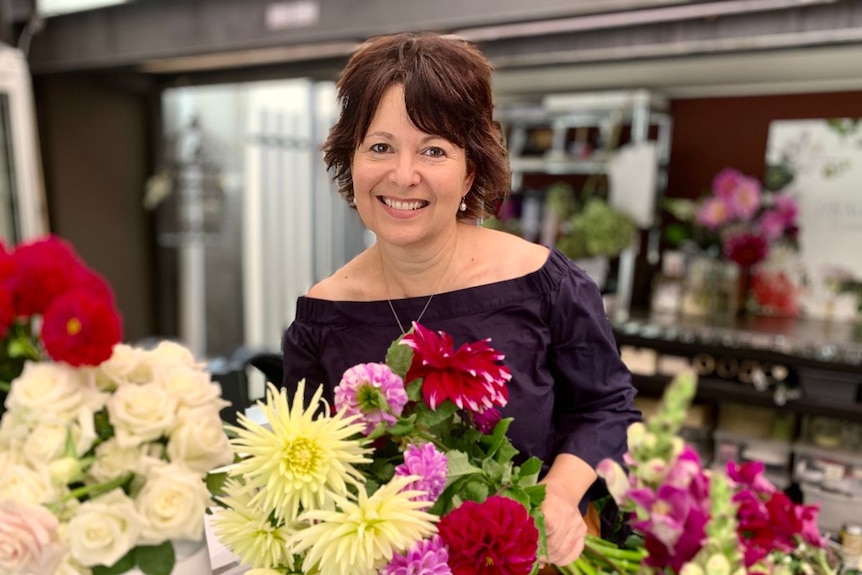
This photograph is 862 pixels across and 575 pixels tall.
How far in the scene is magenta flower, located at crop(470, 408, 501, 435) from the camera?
65 centimetres

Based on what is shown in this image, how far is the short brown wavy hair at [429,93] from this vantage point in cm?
→ 76

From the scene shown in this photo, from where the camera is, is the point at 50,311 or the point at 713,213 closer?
the point at 50,311

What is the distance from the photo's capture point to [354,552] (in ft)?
1.61

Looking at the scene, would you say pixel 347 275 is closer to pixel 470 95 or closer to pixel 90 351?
pixel 470 95

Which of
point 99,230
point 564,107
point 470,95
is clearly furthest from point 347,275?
point 99,230

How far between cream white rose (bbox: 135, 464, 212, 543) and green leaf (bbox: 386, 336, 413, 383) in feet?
0.62

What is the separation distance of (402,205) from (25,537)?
50cm

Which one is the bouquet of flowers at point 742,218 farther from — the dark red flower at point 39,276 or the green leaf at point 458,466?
the dark red flower at point 39,276

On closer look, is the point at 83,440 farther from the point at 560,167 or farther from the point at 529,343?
the point at 560,167

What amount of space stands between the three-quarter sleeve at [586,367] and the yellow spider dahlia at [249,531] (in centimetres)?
45

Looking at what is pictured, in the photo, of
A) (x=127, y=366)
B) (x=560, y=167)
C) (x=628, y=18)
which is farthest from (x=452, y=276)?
(x=560, y=167)

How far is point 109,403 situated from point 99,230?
3.72 m

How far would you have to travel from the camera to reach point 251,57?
2980 mm

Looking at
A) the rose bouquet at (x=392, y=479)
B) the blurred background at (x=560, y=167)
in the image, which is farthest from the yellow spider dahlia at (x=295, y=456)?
the blurred background at (x=560, y=167)
